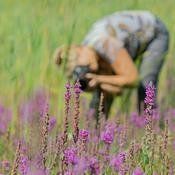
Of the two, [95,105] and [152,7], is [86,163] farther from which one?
[152,7]

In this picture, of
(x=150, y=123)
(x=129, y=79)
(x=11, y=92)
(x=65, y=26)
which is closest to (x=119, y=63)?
(x=129, y=79)

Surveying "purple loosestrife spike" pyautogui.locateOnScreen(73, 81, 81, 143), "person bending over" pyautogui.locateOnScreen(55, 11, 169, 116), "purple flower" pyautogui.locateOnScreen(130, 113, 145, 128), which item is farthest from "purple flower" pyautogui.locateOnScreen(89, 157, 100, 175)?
"person bending over" pyautogui.locateOnScreen(55, 11, 169, 116)

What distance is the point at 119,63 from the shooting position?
5586 millimetres

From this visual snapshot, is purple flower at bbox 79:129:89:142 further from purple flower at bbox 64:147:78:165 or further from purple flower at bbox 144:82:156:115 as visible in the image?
purple flower at bbox 144:82:156:115

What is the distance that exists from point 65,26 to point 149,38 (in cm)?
226

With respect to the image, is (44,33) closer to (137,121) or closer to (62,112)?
(62,112)

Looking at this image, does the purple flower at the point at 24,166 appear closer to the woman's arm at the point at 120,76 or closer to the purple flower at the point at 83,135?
the purple flower at the point at 83,135

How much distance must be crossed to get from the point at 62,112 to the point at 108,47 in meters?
0.72

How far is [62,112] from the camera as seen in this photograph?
5.23m

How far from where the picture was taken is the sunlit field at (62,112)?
207 cm

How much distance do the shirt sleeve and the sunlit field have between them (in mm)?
328

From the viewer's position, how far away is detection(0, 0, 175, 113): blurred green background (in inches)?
243

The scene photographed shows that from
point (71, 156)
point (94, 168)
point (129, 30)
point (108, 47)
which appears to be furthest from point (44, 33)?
point (94, 168)

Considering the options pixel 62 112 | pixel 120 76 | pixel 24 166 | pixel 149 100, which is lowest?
pixel 62 112
